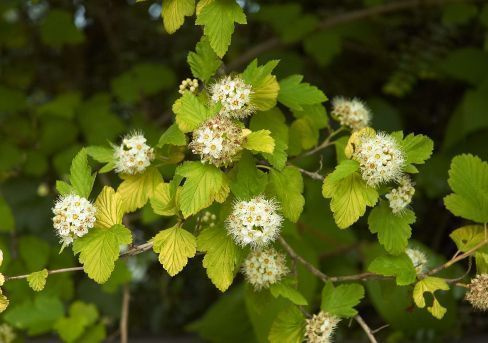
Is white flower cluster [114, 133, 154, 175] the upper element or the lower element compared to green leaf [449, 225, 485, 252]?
upper

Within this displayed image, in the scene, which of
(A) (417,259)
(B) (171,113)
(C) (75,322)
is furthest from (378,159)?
(B) (171,113)

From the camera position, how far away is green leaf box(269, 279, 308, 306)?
1.27 metres

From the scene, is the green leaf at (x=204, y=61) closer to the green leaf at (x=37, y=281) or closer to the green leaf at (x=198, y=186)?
the green leaf at (x=198, y=186)

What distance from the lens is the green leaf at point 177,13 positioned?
127cm

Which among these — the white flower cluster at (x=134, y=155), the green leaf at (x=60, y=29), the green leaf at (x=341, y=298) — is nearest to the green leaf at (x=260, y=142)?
the white flower cluster at (x=134, y=155)

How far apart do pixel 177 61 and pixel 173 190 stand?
5.33 feet

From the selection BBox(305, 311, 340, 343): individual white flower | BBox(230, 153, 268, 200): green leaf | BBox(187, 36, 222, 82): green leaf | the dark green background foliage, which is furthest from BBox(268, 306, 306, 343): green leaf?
BBox(187, 36, 222, 82): green leaf

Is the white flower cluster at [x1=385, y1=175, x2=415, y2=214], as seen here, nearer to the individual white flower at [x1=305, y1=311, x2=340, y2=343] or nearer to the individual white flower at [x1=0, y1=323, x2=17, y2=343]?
the individual white flower at [x1=305, y1=311, x2=340, y2=343]

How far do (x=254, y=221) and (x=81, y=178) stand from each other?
1.10 feet

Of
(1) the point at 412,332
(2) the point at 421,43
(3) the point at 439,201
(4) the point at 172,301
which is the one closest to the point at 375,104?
(2) the point at 421,43

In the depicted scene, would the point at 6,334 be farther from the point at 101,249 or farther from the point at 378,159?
the point at 378,159

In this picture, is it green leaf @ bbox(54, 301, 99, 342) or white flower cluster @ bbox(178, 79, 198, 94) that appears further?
green leaf @ bbox(54, 301, 99, 342)

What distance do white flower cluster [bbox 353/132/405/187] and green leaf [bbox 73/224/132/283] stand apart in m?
0.43

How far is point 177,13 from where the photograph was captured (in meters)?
1.27
